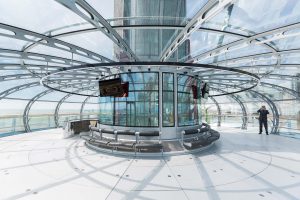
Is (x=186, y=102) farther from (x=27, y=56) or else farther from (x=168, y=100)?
(x=27, y=56)

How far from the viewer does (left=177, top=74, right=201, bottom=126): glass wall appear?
10.8m

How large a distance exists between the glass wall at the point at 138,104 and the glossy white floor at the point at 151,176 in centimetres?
318

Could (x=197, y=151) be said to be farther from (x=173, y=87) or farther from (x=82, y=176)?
(x=82, y=176)

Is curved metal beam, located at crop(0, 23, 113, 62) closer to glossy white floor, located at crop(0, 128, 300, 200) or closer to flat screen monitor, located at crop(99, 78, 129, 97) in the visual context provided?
flat screen monitor, located at crop(99, 78, 129, 97)

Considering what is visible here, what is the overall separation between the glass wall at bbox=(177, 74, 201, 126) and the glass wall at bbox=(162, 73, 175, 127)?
46 cm

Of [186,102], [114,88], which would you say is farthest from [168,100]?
[114,88]

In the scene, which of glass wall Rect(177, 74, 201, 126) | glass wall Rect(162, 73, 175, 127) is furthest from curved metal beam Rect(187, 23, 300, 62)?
glass wall Rect(162, 73, 175, 127)

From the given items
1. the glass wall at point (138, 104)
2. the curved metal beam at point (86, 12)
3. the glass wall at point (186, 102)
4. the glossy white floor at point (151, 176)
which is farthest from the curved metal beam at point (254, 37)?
the glossy white floor at point (151, 176)

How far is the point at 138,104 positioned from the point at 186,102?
10.5 ft

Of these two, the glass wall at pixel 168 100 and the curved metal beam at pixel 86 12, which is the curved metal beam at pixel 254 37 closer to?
the glass wall at pixel 168 100

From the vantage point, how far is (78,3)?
4.61m

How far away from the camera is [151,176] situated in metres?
5.40

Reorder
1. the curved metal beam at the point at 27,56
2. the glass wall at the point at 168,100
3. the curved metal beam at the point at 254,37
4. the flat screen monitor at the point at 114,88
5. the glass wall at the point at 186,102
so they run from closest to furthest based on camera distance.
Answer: the curved metal beam at the point at 254,37 < the curved metal beam at the point at 27,56 < the flat screen monitor at the point at 114,88 < the glass wall at the point at 168,100 < the glass wall at the point at 186,102

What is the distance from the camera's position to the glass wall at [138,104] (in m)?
10.3
